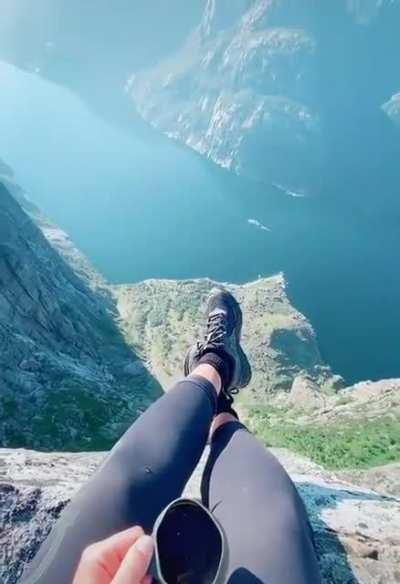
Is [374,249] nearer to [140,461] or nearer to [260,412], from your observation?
[260,412]

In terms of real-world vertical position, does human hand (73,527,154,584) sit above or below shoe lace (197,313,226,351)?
below

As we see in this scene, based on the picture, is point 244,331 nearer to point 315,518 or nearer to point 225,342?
point 225,342

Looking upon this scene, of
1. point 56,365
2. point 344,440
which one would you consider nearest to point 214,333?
point 344,440

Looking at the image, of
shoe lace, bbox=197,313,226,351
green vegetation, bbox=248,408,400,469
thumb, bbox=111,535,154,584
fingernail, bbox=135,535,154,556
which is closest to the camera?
thumb, bbox=111,535,154,584

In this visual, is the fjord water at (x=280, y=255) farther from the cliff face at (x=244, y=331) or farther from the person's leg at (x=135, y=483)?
the person's leg at (x=135, y=483)

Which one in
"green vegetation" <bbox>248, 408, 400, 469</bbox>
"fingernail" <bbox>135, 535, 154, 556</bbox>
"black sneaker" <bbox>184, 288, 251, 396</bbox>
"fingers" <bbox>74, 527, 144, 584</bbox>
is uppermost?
"green vegetation" <bbox>248, 408, 400, 469</bbox>

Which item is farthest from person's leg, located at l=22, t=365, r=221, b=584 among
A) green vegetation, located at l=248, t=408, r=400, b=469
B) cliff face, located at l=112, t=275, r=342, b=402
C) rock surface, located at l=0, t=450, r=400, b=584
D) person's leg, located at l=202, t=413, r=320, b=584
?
cliff face, located at l=112, t=275, r=342, b=402

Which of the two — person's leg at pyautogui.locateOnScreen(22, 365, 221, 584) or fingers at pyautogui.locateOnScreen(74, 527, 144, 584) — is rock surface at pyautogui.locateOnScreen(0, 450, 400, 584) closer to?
person's leg at pyautogui.locateOnScreen(22, 365, 221, 584)
